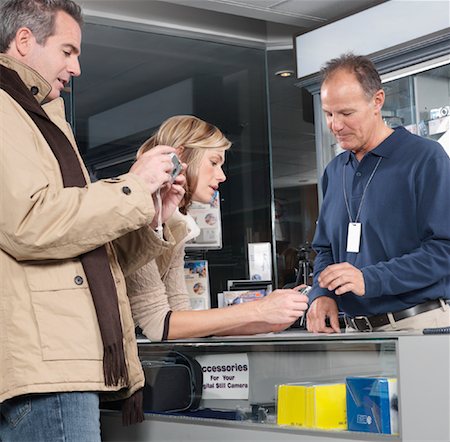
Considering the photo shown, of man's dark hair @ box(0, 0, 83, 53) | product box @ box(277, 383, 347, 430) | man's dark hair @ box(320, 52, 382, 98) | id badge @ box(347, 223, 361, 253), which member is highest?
man's dark hair @ box(320, 52, 382, 98)

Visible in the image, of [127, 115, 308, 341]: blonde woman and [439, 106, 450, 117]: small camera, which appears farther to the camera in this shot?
[439, 106, 450, 117]: small camera

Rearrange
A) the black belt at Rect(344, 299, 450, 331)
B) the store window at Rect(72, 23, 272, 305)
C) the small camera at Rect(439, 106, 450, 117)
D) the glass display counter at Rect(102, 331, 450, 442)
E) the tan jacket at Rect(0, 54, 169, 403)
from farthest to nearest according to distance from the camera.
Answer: the store window at Rect(72, 23, 272, 305)
the small camera at Rect(439, 106, 450, 117)
the black belt at Rect(344, 299, 450, 331)
the glass display counter at Rect(102, 331, 450, 442)
the tan jacket at Rect(0, 54, 169, 403)

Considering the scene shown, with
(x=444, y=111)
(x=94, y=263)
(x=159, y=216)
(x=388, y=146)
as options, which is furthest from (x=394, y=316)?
(x=444, y=111)

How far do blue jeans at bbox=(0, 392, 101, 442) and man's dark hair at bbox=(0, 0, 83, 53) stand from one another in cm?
74

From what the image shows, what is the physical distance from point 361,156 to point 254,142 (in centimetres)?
322

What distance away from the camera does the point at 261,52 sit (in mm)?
6148

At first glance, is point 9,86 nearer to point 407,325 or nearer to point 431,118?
point 407,325

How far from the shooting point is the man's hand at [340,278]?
2.31 meters

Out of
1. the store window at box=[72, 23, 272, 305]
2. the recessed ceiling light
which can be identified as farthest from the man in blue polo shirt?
the recessed ceiling light

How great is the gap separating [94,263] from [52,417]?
31 cm

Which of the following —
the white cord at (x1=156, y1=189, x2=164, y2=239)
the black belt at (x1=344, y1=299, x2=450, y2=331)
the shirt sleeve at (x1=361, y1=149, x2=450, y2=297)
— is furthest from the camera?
the black belt at (x1=344, y1=299, x2=450, y2=331)

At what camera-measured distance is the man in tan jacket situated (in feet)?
4.95

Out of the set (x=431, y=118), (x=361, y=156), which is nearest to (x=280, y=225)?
(x=431, y=118)

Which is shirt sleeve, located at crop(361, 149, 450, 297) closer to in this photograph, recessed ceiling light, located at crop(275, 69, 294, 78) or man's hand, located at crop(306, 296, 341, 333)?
man's hand, located at crop(306, 296, 341, 333)
